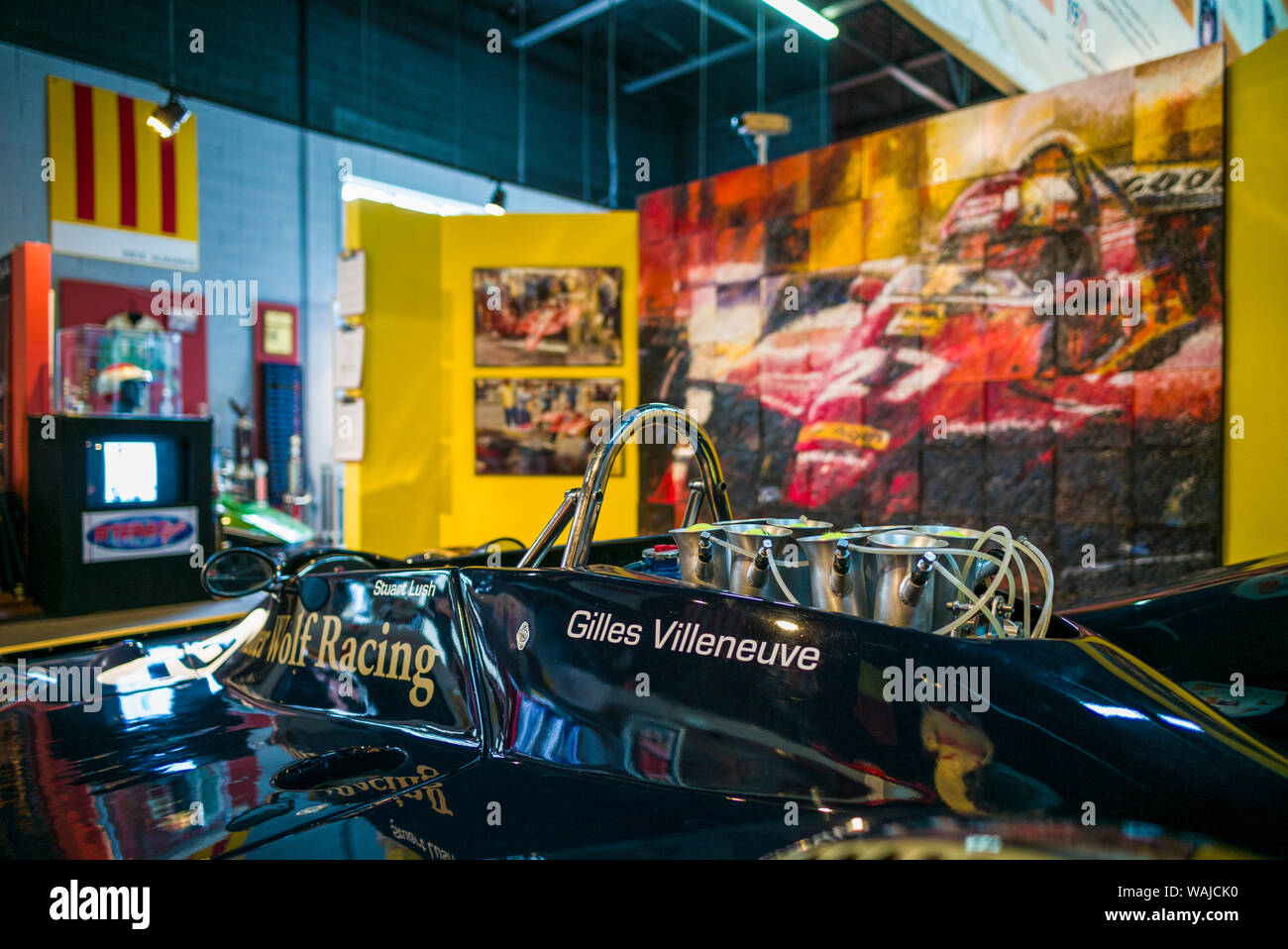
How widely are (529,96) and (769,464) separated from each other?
7.78m

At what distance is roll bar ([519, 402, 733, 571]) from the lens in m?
1.46

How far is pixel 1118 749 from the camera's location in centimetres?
99

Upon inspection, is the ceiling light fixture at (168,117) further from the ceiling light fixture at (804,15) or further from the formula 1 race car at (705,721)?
the formula 1 race car at (705,721)

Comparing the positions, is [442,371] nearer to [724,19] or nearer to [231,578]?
[231,578]

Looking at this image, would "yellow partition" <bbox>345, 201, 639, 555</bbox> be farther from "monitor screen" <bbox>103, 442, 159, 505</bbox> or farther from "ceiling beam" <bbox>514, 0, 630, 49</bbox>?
"ceiling beam" <bbox>514, 0, 630, 49</bbox>

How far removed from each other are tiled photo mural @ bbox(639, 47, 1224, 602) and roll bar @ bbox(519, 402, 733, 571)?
3205 millimetres

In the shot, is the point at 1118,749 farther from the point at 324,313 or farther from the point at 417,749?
the point at 324,313

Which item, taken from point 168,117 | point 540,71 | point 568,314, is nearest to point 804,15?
point 568,314

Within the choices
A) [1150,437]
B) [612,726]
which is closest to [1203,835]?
[612,726]

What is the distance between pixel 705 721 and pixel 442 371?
19.1 ft

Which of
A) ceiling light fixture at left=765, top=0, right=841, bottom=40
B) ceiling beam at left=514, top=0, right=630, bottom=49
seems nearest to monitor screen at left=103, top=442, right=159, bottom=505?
ceiling light fixture at left=765, top=0, right=841, bottom=40

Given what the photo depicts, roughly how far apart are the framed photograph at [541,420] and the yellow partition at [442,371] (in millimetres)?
78

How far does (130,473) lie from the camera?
501 cm

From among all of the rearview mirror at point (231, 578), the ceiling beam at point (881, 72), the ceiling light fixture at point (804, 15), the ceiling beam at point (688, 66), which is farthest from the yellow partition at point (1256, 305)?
the ceiling beam at point (688, 66)
